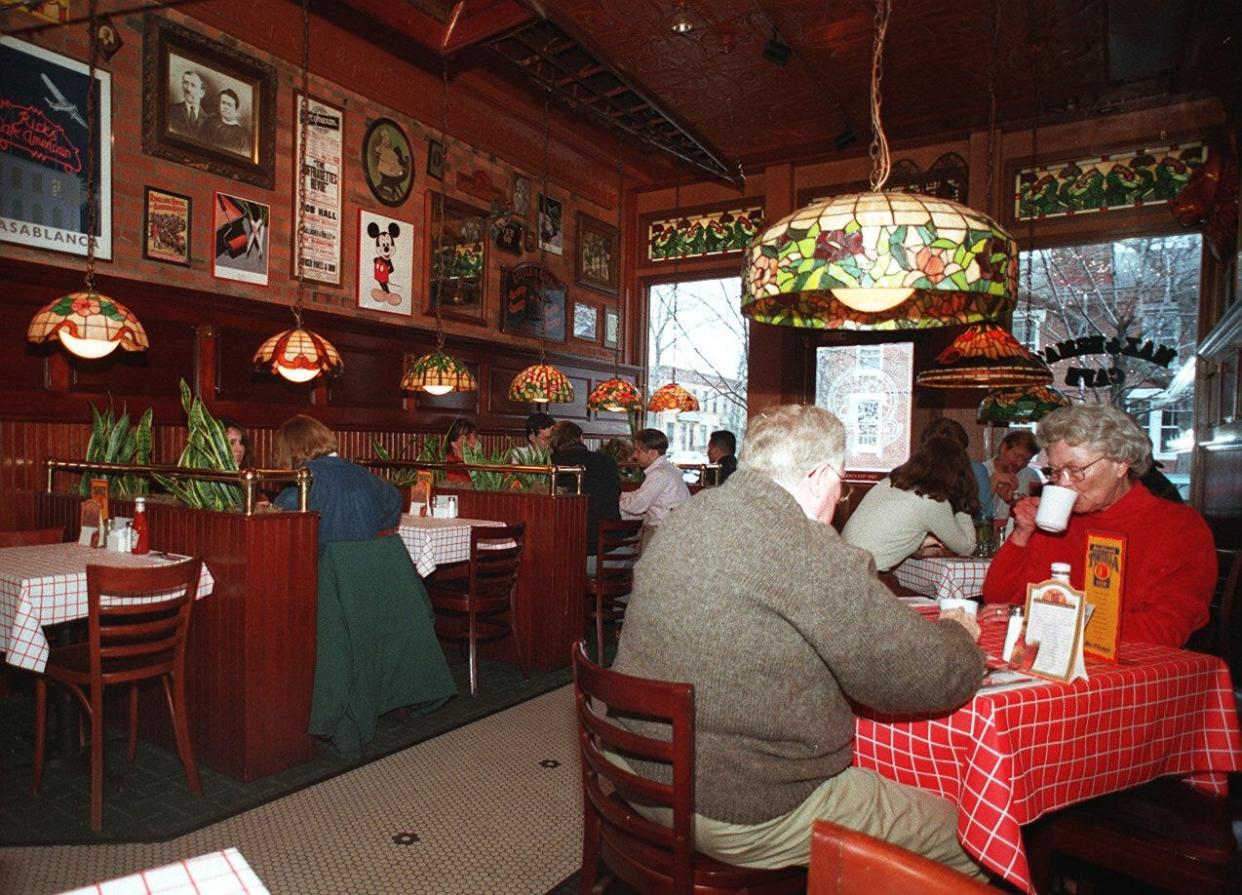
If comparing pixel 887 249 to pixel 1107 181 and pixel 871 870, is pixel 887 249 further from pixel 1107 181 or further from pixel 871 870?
pixel 1107 181

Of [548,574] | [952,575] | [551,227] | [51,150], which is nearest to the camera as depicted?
[952,575]

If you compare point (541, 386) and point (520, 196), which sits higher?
point (520, 196)

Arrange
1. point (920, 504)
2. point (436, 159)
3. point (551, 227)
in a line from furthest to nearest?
point (551, 227), point (436, 159), point (920, 504)

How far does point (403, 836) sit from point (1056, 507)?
2597 mm

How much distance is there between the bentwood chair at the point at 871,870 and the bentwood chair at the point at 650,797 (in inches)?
21.9

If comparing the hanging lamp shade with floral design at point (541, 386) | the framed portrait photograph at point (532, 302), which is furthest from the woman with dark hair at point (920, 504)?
the framed portrait photograph at point (532, 302)

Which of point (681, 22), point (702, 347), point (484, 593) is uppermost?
point (681, 22)

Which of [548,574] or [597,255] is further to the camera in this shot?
[597,255]

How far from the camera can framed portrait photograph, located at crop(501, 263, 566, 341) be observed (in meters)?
8.88

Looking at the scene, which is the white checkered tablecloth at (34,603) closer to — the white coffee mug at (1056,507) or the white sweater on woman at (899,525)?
the white sweater on woman at (899,525)

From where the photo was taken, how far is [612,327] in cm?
1070

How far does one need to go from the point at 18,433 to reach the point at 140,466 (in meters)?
1.67

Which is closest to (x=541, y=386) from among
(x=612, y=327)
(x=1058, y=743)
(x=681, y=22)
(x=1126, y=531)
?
(x=681, y=22)

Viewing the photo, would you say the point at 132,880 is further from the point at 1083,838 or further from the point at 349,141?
the point at 349,141
